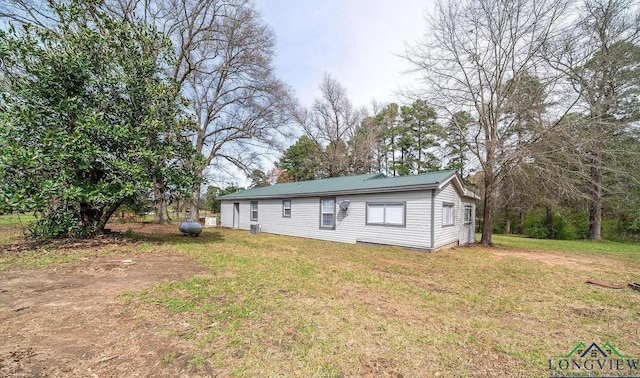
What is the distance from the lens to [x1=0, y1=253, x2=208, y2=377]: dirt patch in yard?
7.06ft

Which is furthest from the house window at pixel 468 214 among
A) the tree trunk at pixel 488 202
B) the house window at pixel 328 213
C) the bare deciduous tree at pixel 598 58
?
the house window at pixel 328 213

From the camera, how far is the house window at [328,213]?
11.3 metres

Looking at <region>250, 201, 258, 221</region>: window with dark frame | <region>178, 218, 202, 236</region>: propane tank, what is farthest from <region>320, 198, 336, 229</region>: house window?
<region>178, 218, 202, 236</region>: propane tank

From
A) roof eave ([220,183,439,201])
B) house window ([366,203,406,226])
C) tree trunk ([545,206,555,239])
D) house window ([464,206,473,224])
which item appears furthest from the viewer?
tree trunk ([545,206,555,239])

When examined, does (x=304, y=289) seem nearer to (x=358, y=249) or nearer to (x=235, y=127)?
(x=358, y=249)

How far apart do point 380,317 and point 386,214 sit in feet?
21.4

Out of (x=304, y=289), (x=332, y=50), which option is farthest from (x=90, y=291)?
(x=332, y=50)

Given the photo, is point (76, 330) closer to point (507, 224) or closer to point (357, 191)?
point (357, 191)

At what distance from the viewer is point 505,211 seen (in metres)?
23.0

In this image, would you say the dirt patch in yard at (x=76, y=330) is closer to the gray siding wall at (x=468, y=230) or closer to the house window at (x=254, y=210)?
the house window at (x=254, y=210)

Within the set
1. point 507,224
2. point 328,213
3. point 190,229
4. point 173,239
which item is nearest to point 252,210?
point 190,229

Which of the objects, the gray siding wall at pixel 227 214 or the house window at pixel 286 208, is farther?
the gray siding wall at pixel 227 214

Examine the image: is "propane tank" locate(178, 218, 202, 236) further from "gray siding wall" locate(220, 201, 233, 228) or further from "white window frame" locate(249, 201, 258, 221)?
"gray siding wall" locate(220, 201, 233, 228)

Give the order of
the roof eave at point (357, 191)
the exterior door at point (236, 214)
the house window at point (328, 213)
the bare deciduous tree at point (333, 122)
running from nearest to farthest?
the roof eave at point (357, 191), the house window at point (328, 213), the exterior door at point (236, 214), the bare deciduous tree at point (333, 122)
